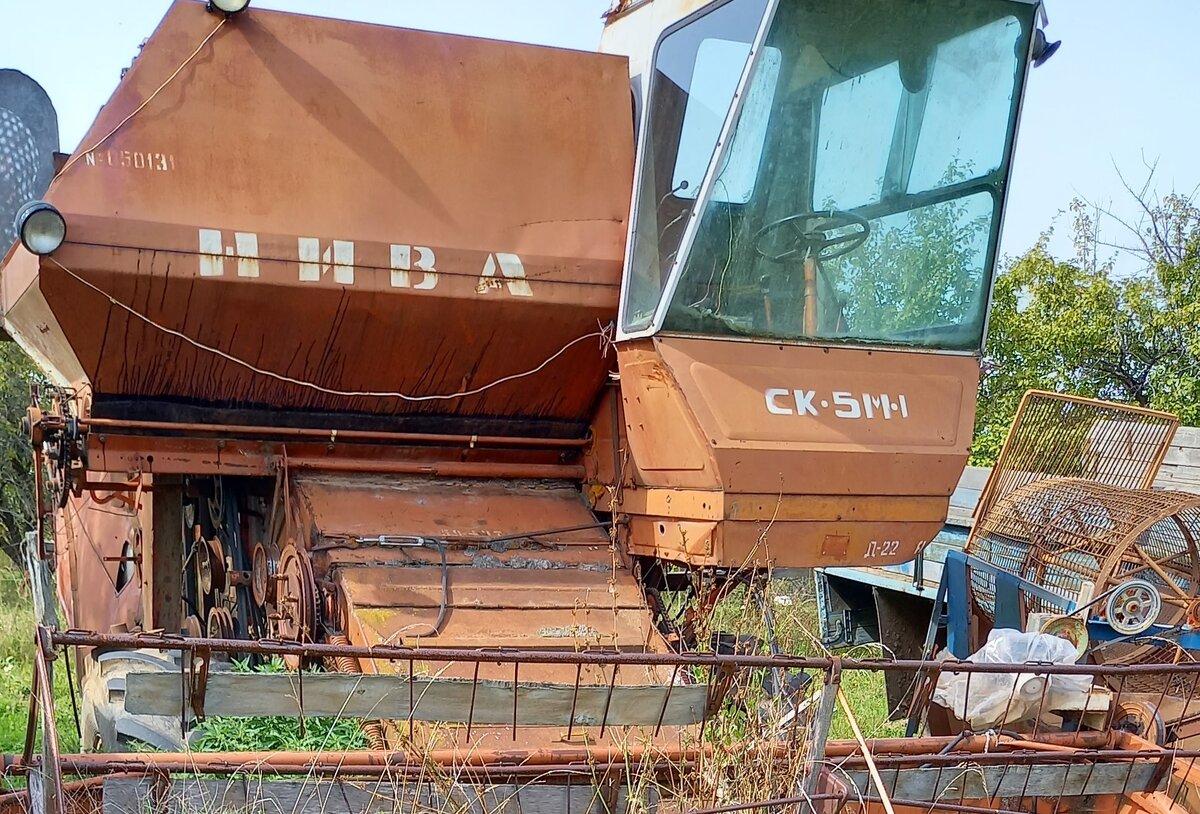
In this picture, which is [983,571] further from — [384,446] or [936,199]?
[384,446]

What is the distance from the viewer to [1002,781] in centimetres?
311

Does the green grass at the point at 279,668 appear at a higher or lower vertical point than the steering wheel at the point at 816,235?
lower

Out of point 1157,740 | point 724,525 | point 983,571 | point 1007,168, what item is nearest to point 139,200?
point 724,525

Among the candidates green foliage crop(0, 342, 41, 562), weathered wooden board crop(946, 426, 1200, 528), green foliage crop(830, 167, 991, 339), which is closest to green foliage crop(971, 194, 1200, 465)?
weathered wooden board crop(946, 426, 1200, 528)

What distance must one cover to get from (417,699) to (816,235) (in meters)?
1.94

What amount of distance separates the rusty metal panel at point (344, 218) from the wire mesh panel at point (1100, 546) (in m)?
2.28

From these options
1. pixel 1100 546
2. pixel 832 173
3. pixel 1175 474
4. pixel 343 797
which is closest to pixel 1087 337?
pixel 1175 474

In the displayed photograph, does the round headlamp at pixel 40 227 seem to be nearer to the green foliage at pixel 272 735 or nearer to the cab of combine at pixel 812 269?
the green foliage at pixel 272 735

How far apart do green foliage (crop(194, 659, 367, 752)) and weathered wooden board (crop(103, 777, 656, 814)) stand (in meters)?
0.54

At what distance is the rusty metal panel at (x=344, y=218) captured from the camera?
12.3ft

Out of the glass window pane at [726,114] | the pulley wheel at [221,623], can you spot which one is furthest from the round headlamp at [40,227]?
the glass window pane at [726,114]

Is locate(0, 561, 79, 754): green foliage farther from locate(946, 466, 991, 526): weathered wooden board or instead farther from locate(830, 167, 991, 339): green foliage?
locate(946, 466, 991, 526): weathered wooden board

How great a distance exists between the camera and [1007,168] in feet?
13.3

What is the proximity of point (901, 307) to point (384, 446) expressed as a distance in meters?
1.87
